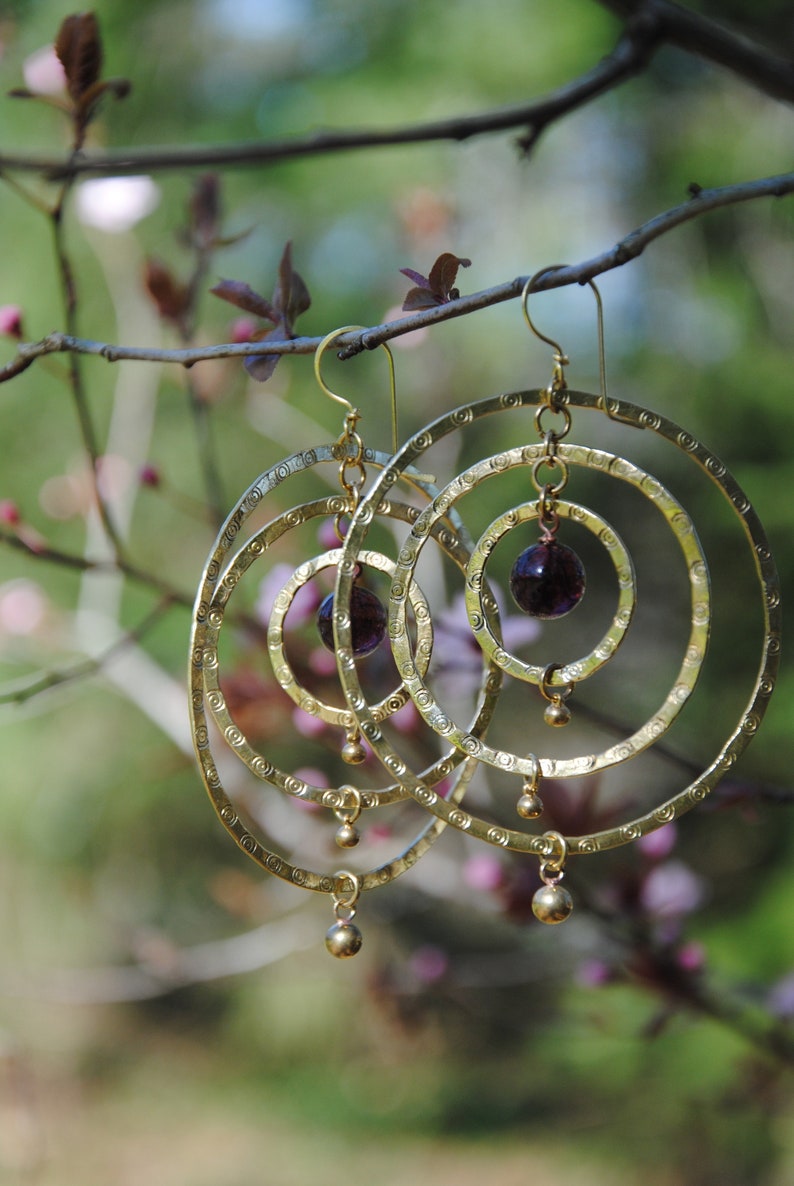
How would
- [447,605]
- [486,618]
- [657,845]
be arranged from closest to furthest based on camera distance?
[486,618], [657,845], [447,605]

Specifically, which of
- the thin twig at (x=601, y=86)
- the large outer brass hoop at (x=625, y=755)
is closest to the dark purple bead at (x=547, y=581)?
the large outer brass hoop at (x=625, y=755)

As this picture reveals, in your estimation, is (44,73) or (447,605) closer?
(44,73)

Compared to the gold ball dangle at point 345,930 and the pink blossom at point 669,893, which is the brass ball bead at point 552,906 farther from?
the pink blossom at point 669,893

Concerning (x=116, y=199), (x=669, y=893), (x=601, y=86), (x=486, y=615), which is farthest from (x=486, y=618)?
(x=116, y=199)

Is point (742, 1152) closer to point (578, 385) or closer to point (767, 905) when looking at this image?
point (767, 905)

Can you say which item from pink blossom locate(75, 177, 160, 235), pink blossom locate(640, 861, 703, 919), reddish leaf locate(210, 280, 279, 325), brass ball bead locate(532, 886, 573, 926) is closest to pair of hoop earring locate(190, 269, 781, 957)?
brass ball bead locate(532, 886, 573, 926)

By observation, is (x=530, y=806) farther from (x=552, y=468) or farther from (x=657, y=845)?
(x=657, y=845)

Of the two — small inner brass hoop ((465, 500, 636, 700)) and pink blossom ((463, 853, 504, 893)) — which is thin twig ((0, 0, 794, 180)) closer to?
small inner brass hoop ((465, 500, 636, 700))
